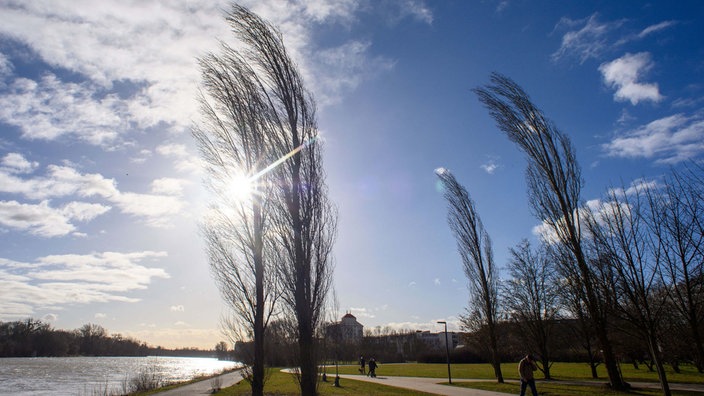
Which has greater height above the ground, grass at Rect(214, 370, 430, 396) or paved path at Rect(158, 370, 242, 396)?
grass at Rect(214, 370, 430, 396)

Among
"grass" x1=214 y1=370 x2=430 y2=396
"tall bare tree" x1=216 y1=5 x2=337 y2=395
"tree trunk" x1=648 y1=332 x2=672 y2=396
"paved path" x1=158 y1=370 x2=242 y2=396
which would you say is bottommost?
"paved path" x1=158 y1=370 x2=242 y2=396

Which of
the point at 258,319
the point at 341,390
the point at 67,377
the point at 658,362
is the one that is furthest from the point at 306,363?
the point at 67,377

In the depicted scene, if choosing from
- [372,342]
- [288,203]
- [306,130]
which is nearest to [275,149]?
[306,130]

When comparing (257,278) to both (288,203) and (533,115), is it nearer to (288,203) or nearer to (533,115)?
(288,203)

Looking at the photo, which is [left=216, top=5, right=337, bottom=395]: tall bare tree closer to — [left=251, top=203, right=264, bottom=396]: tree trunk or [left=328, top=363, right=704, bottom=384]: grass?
[left=251, top=203, right=264, bottom=396]: tree trunk

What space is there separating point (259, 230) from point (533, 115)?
13.3m

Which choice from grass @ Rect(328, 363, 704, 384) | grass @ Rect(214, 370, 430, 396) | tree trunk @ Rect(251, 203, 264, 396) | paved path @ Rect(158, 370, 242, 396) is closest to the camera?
tree trunk @ Rect(251, 203, 264, 396)

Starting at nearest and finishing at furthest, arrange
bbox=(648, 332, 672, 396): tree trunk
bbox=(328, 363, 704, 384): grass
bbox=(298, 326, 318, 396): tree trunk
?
bbox=(298, 326, 318, 396): tree trunk < bbox=(648, 332, 672, 396): tree trunk < bbox=(328, 363, 704, 384): grass

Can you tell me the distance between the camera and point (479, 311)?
2483cm

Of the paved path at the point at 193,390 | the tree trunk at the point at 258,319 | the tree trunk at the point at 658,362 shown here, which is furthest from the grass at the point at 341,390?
the tree trunk at the point at 658,362

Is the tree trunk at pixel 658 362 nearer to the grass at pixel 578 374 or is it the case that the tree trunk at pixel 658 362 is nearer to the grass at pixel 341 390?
the grass at pixel 341 390

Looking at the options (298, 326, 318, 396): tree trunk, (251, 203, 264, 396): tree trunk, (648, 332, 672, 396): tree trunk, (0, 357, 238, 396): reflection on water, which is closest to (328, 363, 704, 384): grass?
(648, 332, 672, 396): tree trunk

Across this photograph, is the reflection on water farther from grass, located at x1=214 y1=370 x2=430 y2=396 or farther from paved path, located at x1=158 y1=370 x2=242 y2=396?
grass, located at x1=214 y1=370 x2=430 y2=396

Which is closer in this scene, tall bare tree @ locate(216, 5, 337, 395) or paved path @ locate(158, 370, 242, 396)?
tall bare tree @ locate(216, 5, 337, 395)
